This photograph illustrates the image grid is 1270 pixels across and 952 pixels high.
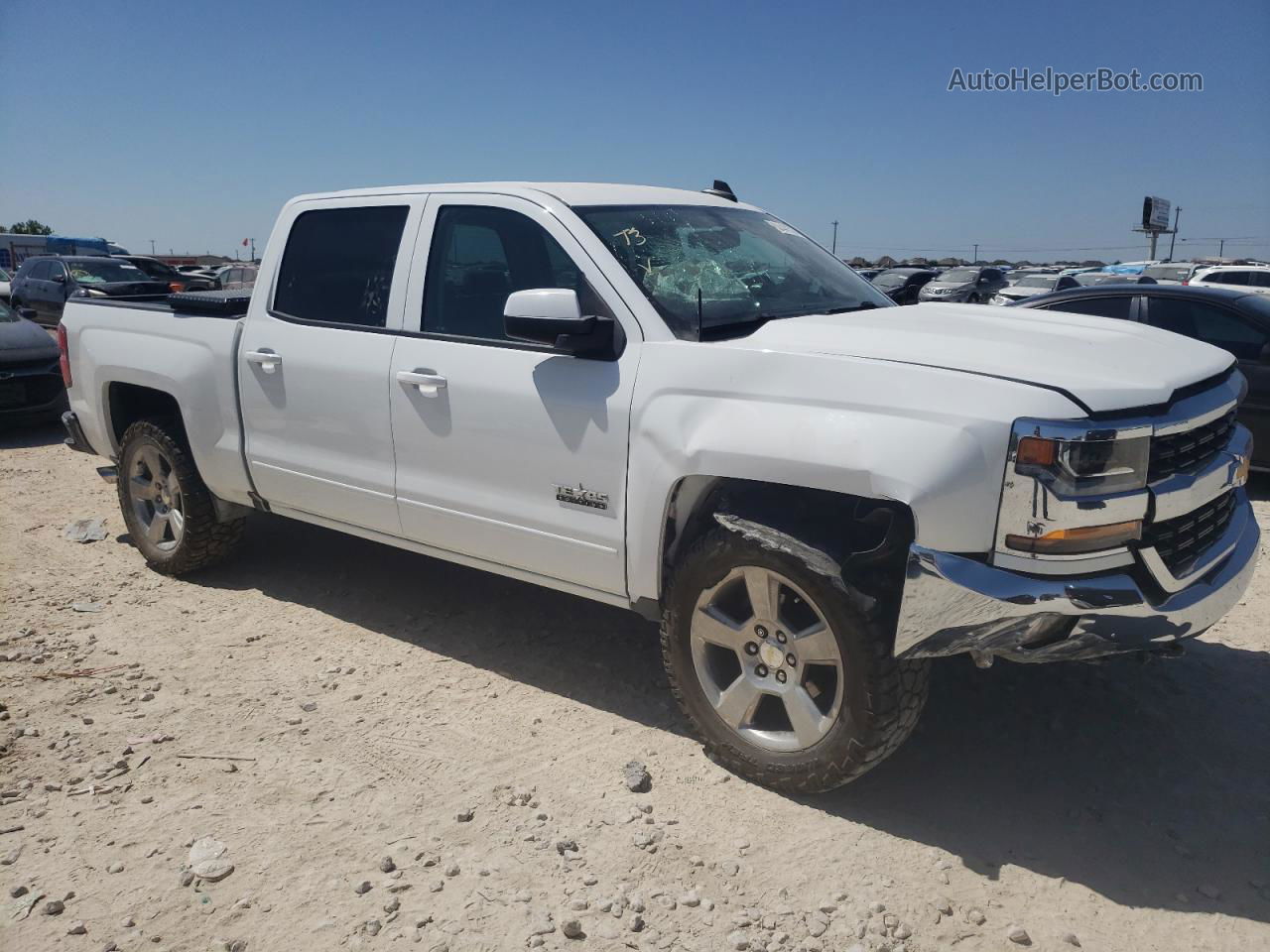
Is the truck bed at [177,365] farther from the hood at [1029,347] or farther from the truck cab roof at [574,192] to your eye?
the hood at [1029,347]

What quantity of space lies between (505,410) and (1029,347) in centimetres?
181

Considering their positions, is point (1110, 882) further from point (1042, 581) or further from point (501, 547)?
point (501, 547)

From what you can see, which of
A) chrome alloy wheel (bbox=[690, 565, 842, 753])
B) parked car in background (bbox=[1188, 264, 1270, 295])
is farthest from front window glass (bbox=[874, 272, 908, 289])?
chrome alloy wheel (bbox=[690, 565, 842, 753])

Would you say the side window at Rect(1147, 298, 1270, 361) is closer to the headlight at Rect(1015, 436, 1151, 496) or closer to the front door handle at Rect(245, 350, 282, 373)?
the headlight at Rect(1015, 436, 1151, 496)

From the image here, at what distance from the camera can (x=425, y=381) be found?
3.83 meters

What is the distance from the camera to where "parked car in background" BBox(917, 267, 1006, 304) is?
77.0 ft

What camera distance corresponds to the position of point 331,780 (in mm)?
3348

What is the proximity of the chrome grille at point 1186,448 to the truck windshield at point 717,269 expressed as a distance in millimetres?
1352

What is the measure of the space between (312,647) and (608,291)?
7.35 ft

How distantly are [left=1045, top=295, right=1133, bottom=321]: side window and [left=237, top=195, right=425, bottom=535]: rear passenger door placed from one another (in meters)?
5.44

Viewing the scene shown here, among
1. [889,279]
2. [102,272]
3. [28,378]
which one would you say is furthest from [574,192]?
[889,279]

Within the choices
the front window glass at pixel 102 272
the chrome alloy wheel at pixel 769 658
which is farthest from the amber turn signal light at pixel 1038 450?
the front window glass at pixel 102 272

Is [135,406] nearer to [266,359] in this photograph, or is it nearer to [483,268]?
[266,359]

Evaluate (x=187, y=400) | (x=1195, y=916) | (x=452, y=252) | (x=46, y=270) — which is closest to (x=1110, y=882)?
(x=1195, y=916)
